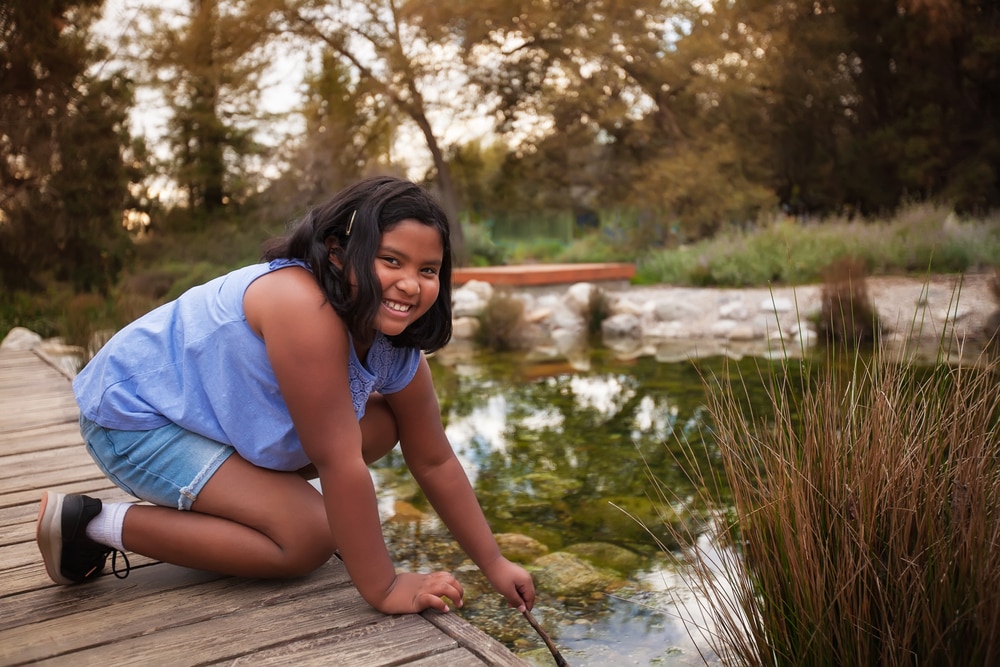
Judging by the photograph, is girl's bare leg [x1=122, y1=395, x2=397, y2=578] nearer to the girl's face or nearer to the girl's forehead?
the girl's face

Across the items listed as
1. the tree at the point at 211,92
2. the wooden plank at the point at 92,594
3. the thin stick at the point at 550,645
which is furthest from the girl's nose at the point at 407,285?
the tree at the point at 211,92

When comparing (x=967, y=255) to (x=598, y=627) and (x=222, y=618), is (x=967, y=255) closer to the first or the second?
(x=598, y=627)

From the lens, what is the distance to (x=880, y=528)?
1308mm

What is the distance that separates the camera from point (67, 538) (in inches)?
62.8

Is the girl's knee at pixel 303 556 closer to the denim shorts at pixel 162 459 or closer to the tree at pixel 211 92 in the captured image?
the denim shorts at pixel 162 459

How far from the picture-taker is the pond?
210cm

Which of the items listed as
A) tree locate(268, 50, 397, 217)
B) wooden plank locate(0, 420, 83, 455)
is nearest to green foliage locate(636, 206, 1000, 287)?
tree locate(268, 50, 397, 217)

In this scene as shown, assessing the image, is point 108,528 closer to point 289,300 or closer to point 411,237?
point 289,300

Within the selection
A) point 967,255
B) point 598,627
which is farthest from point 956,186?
point 598,627

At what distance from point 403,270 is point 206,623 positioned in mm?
684

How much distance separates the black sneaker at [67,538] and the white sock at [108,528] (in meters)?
0.01

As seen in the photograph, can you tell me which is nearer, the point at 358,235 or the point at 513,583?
the point at 358,235

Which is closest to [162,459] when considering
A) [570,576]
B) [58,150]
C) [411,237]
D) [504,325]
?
[411,237]

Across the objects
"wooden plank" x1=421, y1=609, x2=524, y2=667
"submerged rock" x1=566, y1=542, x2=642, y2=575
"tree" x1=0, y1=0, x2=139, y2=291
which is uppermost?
"tree" x1=0, y1=0, x2=139, y2=291
